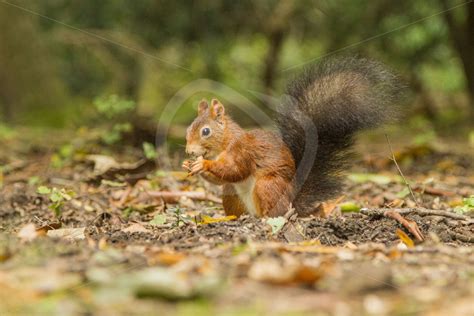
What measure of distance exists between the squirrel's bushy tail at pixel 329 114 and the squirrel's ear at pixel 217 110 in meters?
0.32

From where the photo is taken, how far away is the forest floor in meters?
1.83

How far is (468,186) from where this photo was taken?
195 inches

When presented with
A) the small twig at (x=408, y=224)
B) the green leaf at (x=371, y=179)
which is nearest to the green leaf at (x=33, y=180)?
the green leaf at (x=371, y=179)

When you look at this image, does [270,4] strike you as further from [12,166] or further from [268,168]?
[268,168]

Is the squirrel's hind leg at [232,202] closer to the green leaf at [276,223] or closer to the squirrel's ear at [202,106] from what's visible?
the green leaf at [276,223]

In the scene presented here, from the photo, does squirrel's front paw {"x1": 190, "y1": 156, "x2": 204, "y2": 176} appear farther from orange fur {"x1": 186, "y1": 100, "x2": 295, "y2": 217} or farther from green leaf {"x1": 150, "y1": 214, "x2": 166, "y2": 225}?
green leaf {"x1": 150, "y1": 214, "x2": 166, "y2": 225}

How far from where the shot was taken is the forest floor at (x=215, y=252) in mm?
1835

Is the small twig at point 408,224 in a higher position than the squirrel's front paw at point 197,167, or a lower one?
lower

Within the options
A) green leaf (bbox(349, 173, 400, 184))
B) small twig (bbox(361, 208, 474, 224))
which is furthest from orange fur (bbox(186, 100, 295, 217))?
green leaf (bbox(349, 173, 400, 184))

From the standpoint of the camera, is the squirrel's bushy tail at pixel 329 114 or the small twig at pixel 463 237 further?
the squirrel's bushy tail at pixel 329 114

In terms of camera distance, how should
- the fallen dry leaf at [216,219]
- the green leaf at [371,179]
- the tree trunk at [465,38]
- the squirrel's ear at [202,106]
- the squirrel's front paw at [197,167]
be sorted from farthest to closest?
the tree trunk at [465,38] → the green leaf at [371,179] → the squirrel's ear at [202,106] → the squirrel's front paw at [197,167] → the fallen dry leaf at [216,219]

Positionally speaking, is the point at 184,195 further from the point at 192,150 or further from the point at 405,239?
the point at 405,239

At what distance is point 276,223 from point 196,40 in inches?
230

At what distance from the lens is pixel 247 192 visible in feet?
11.9
